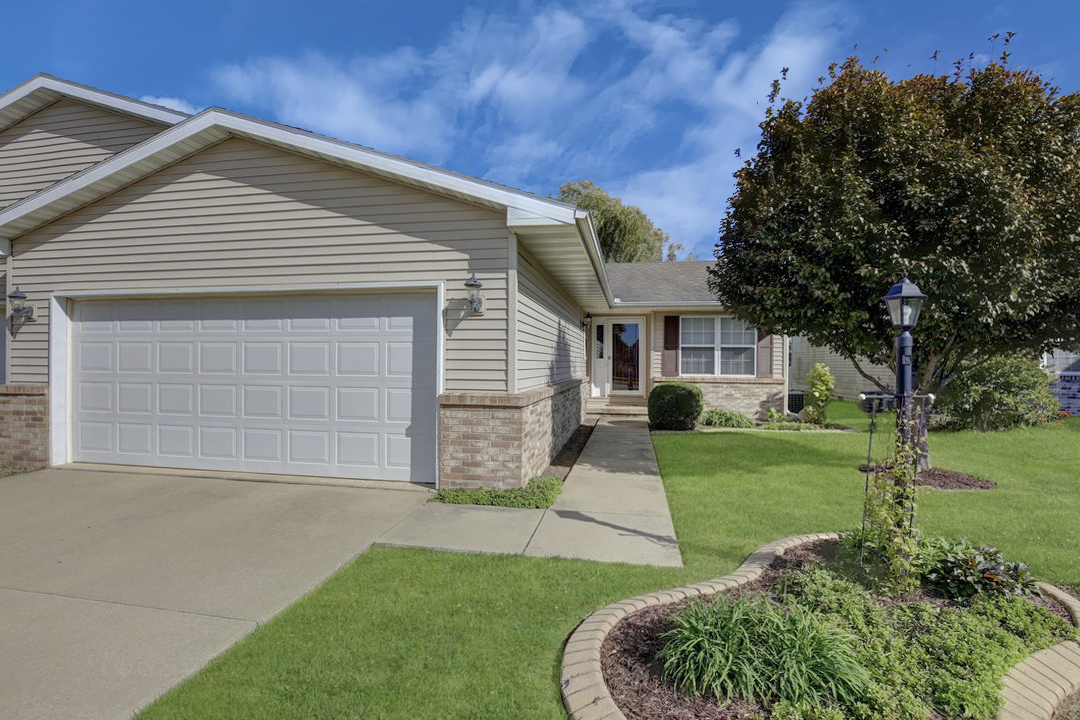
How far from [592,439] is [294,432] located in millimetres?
5351

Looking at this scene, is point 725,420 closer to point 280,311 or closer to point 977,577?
point 977,577

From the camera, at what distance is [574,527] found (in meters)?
4.79

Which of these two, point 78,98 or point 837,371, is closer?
point 78,98

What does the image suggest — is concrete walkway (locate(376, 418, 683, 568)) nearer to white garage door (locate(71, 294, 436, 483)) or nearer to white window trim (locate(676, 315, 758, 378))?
white garage door (locate(71, 294, 436, 483))

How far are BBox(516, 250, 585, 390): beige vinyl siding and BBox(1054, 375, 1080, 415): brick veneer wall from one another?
1343 centimetres

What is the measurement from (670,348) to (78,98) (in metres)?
13.0

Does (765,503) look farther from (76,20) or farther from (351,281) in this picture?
(76,20)

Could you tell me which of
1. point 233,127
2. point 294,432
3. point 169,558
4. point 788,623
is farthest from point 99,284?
point 788,623

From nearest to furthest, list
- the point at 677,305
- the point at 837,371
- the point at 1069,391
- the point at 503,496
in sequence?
the point at 503,496
the point at 677,305
the point at 1069,391
the point at 837,371

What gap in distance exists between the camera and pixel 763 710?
7.29 feet

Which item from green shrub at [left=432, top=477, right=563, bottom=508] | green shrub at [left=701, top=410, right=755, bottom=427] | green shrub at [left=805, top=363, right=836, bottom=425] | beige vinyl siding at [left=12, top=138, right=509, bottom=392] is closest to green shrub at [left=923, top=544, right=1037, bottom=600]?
green shrub at [left=432, top=477, right=563, bottom=508]

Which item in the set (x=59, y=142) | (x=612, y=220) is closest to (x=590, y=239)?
(x=59, y=142)

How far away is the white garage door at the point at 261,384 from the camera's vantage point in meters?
6.15

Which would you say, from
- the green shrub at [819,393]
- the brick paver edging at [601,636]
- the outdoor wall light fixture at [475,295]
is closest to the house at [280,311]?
the outdoor wall light fixture at [475,295]
